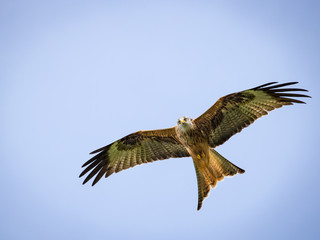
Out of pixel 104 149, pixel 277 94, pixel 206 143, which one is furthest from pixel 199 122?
pixel 104 149

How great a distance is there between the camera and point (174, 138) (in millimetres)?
9281

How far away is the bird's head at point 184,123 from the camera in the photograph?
863 centimetres

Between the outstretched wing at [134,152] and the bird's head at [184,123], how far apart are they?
2.03ft

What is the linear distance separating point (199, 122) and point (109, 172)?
2788 mm

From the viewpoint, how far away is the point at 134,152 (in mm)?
9727

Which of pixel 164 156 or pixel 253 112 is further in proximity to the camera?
pixel 164 156

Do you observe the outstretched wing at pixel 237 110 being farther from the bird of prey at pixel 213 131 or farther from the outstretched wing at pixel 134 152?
the outstretched wing at pixel 134 152

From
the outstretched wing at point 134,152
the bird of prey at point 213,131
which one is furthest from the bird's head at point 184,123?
the outstretched wing at point 134,152

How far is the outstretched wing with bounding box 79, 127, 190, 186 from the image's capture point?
9375 mm

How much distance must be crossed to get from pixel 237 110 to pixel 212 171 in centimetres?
166

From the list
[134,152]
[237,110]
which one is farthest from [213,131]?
[134,152]

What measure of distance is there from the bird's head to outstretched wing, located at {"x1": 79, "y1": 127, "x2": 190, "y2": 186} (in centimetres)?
62

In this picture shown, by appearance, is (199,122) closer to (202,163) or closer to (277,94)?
(202,163)

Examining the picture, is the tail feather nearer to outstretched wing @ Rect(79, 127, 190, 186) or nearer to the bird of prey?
the bird of prey
